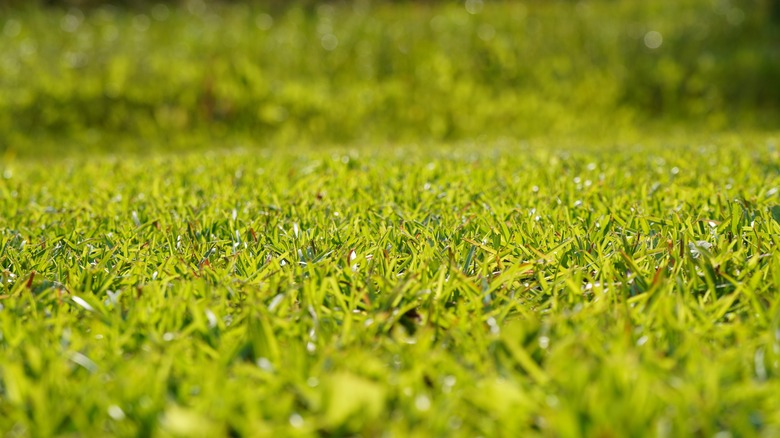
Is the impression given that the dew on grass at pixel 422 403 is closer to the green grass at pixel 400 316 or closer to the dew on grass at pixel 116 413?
the green grass at pixel 400 316

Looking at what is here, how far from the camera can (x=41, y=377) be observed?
1.31 m

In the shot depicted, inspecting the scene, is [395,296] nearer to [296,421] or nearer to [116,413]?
[296,421]

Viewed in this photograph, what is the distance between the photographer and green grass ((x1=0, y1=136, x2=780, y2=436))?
1.19m

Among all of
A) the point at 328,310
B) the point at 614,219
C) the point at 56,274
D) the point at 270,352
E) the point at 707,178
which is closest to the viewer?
the point at 270,352

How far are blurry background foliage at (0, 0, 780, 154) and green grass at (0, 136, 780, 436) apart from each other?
7.90 meters

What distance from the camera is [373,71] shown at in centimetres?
1226

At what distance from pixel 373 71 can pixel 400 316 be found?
1094 cm

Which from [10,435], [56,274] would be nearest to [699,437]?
[10,435]

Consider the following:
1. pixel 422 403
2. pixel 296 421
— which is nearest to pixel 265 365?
pixel 296 421

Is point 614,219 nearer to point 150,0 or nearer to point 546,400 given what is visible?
point 546,400

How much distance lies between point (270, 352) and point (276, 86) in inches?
405

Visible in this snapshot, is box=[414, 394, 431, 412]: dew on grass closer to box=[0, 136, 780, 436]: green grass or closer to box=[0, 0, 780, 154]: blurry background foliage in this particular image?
box=[0, 136, 780, 436]: green grass

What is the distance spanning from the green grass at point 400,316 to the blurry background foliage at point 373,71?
25.9ft

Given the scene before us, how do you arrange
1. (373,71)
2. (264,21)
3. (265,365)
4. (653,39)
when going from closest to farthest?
(265,365) < (373,71) < (653,39) < (264,21)
